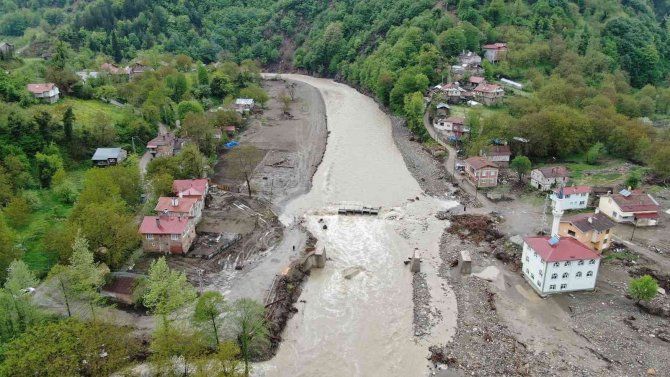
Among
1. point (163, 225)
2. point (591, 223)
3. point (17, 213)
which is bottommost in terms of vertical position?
point (591, 223)

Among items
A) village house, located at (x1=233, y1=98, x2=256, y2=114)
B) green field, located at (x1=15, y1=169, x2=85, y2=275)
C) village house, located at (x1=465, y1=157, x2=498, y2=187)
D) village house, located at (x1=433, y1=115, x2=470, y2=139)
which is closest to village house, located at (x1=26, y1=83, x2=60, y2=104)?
green field, located at (x1=15, y1=169, x2=85, y2=275)

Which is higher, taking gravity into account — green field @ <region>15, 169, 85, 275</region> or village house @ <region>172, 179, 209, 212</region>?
green field @ <region>15, 169, 85, 275</region>

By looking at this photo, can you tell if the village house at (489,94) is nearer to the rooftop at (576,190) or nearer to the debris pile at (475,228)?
the rooftop at (576,190)

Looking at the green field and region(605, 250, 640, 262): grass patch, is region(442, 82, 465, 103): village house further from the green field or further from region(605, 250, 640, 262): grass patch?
the green field

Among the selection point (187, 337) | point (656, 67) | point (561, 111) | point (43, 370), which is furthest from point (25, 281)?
point (656, 67)

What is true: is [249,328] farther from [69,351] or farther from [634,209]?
[634,209]

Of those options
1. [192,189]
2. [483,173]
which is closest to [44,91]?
[192,189]

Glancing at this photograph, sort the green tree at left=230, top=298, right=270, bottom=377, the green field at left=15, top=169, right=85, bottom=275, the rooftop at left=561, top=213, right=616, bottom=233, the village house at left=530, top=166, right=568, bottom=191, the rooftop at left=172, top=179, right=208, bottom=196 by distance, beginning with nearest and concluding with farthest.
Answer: the green tree at left=230, top=298, right=270, bottom=377 → the green field at left=15, top=169, right=85, bottom=275 → the rooftop at left=561, top=213, right=616, bottom=233 → the rooftop at left=172, top=179, right=208, bottom=196 → the village house at left=530, top=166, right=568, bottom=191

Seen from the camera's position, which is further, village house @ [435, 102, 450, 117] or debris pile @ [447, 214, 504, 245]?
village house @ [435, 102, 450, 117]
